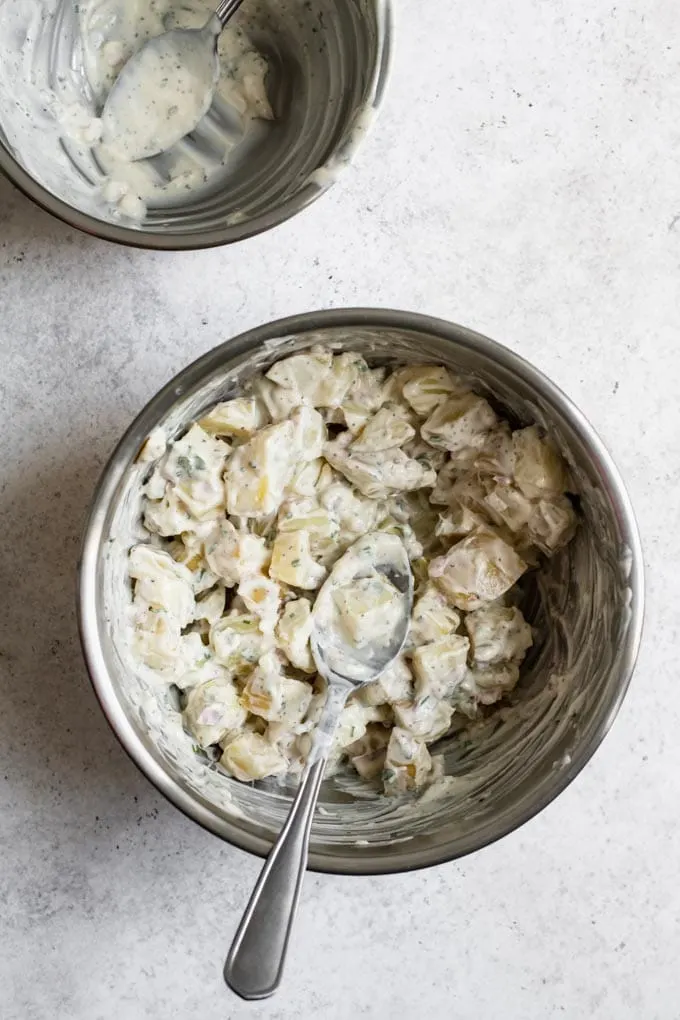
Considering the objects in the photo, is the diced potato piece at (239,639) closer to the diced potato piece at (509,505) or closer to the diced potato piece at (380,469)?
the diced potato piece at (380,469)

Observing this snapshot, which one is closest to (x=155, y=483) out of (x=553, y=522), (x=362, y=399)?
(x=362, y=399)

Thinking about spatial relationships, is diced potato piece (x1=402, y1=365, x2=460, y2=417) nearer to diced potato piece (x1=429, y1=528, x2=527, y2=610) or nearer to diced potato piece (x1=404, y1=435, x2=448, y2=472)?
diced potato piece (x1=404, y1=435, x2=448, y2=472)

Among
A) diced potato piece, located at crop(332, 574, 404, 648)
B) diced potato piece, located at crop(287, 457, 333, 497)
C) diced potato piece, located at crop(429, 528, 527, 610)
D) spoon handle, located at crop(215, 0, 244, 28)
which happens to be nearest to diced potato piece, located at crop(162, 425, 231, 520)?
diced potato piece, located at crop(287, 457, 333, 497)

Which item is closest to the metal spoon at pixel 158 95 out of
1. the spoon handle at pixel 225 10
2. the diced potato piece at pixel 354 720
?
the spoon handle at pixel 225 10

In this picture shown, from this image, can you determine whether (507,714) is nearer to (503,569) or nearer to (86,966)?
(503,569)

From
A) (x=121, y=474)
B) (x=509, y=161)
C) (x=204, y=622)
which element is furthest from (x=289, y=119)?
(x=204, y=622)

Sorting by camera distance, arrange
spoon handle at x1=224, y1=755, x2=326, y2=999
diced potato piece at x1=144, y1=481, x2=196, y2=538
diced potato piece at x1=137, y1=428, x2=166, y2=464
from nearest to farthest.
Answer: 1. spoon handle at x1=224, y1=755, x2=326, y2=999
2. diced potato piece at x1=137, y1=428, x2=166, y2=464
3. diced potato piece at x1=144, y1=481, x2=196, y2=538
